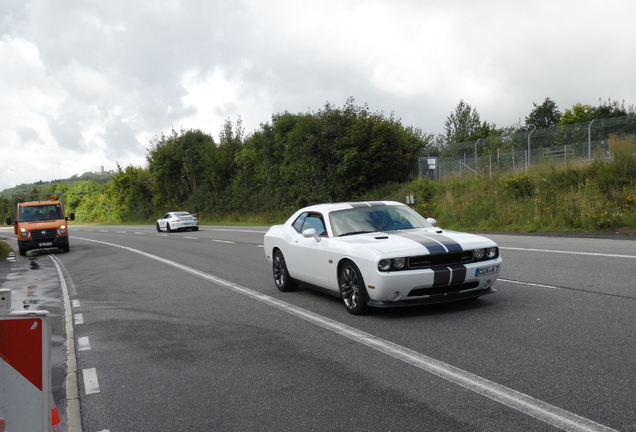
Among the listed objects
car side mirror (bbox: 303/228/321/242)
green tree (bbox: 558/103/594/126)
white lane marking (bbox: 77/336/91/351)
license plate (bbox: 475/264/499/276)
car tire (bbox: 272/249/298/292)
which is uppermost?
green tree (bbox: 558/103/594/126)

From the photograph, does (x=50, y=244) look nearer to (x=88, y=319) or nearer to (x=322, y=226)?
(x=88, y=319)

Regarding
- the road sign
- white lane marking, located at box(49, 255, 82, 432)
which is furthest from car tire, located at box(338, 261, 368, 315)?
the road sign

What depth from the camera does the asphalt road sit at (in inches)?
162

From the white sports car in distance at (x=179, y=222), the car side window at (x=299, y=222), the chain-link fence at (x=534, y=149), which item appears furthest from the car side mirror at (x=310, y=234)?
the white sports car in distance at (x=179, y=222)

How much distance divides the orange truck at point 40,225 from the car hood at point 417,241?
59.6 feet

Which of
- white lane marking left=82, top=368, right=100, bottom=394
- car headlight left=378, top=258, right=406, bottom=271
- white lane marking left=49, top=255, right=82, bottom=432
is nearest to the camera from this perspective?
white lane marking left=49, top=255, right=82, bottom=432

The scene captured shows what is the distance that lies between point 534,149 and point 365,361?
22761mm

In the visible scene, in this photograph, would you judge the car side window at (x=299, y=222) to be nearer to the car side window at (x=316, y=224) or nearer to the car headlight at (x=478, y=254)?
the car side window at (x=316, y=224)

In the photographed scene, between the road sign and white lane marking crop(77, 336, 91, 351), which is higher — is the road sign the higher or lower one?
the higher one

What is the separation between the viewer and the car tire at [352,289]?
718cm

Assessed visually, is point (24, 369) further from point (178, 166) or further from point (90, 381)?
point (178, 166)

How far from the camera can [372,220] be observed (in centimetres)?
834

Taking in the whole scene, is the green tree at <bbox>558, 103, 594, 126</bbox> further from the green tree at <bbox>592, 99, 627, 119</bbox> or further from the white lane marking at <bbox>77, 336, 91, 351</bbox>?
the white lane marking at <bbox>77, 336, 91, 351</bbox>

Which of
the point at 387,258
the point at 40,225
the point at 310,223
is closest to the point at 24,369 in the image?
the point at 387,258
